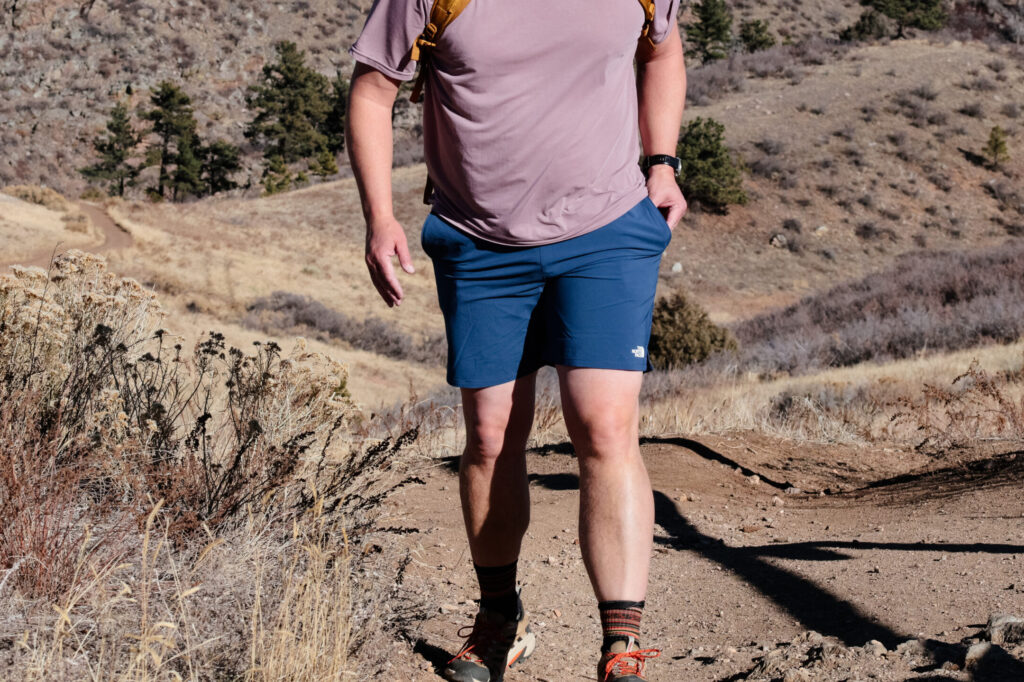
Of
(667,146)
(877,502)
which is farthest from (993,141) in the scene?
(667,146)

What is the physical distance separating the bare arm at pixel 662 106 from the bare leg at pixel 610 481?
Result: 55 cm

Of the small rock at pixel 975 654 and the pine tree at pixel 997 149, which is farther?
the pine tree at pixel 997 149

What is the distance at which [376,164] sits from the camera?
2359 mm

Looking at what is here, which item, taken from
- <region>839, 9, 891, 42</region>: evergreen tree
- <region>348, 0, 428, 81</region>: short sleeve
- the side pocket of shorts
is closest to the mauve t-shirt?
<region>348, 0, 428, 81</region>: short sleeve

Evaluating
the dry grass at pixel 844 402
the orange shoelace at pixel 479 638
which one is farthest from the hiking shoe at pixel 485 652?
the dry grass at pixel 844 402

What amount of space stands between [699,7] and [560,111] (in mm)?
49755

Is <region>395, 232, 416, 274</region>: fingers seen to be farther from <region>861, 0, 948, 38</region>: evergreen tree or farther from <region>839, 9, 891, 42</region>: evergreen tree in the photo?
<region>861, 0, 948, 38</region>: evergreen tree

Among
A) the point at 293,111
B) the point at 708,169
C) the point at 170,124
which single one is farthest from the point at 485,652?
the point at 293,111

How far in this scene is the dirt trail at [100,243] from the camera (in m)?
21.1

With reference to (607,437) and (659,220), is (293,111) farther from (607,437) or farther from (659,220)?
(607,437)

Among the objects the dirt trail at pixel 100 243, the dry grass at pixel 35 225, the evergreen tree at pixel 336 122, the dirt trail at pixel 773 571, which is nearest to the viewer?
the dirt trail at pixel 773 571

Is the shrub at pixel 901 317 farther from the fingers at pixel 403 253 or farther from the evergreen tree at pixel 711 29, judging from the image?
the evergreen tree at pixel 711 29

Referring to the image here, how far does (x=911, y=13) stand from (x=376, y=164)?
48.9 metres

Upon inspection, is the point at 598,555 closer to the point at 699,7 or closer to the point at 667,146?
the point at 667,146
